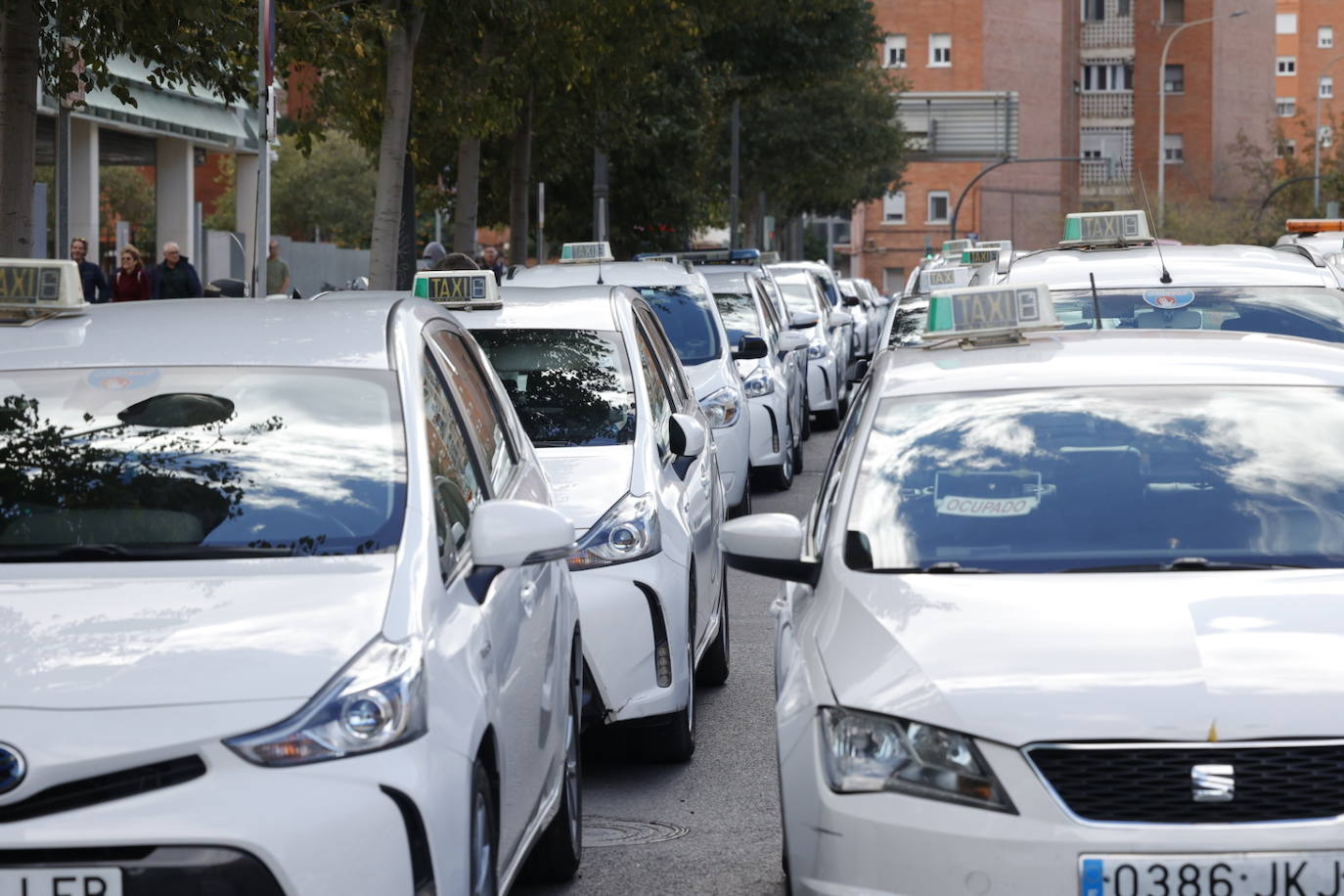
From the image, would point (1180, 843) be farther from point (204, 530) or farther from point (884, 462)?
point (204, 530)

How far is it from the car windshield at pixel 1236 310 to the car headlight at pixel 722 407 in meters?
4.79

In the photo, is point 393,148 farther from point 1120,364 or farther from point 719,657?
point 1120,364

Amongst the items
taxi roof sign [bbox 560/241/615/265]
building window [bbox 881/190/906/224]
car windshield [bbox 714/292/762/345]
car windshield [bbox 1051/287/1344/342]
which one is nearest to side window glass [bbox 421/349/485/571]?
car windshield [bbox 1051/287/1344/342]

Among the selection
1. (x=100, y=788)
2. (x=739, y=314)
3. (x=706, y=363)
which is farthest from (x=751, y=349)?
(x=100, y=788)

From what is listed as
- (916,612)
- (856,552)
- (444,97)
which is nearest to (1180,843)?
(916,612)

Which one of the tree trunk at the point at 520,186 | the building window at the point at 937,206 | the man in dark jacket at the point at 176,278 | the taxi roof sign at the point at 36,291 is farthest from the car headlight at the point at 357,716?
the building window at the point at 937,206

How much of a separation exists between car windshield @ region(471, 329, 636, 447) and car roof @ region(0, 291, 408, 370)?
8.28 ft

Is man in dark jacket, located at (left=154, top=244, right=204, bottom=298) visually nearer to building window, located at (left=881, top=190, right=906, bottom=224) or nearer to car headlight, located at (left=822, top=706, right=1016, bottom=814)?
car headlight, located at (left=822, top=706, right=1016, bottom=814)

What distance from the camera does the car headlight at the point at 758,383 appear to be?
54.6 feet

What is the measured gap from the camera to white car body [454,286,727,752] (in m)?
7.04

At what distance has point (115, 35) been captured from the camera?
1208 cm

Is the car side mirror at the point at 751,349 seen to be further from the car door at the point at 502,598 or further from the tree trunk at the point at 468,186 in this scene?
the tree trunk at the point at 468,186

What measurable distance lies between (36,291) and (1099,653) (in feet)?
9.59

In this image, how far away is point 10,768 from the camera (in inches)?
147
